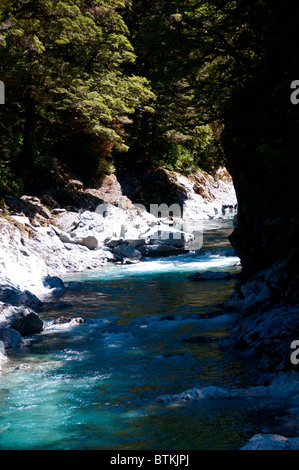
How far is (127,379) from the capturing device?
6.80 metres

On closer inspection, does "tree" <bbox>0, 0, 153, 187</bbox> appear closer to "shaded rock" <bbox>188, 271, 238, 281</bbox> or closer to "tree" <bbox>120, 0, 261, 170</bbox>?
"tree" <bbox>120, 0, 261, 170</bbox>

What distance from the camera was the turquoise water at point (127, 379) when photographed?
16.5 ft

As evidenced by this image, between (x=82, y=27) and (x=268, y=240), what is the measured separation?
13.7m

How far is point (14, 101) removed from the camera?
2147 centimetres

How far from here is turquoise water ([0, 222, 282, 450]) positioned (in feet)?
16.5

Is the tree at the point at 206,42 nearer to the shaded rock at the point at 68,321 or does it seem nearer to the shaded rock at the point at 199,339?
the shaded rock at the point at 199,339

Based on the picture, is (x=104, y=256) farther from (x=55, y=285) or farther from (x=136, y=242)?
(x=55, y=285)

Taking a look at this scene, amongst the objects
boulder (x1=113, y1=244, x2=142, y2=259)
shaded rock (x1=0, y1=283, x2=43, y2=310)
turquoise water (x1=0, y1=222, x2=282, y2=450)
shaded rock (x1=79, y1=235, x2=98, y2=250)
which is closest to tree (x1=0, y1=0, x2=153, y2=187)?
shaded rock (x1=79, y1=235, x2=98, y2=250)

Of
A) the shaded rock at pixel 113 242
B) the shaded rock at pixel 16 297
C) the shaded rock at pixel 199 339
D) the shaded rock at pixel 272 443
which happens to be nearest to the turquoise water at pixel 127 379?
the shaded rock at pixel 199 339

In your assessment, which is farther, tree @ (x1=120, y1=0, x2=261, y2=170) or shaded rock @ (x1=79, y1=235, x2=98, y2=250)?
shaded rock @ (x1=79, y1=235, x2=98, y2=250)

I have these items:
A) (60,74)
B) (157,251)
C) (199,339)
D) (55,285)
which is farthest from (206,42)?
(157,251)

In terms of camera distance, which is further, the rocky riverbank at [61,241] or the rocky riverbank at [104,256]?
the rocky riverbank at [61,241]
